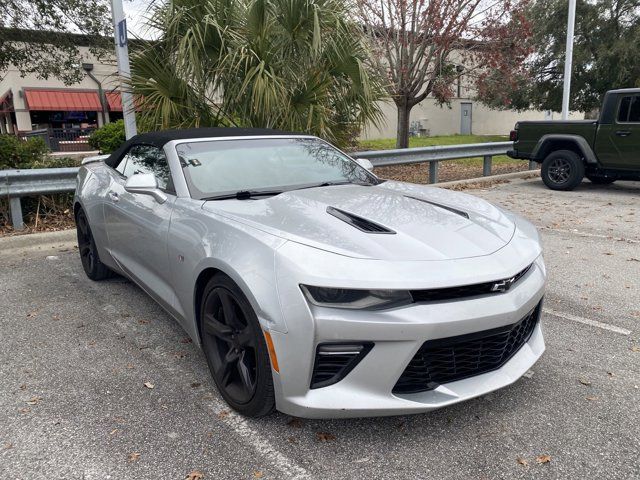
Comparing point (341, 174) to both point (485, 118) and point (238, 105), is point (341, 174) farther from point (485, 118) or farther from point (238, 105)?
point (485, 118)

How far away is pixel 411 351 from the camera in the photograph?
2.21 m

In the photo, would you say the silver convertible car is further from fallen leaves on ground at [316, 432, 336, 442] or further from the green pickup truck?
→ the green pickup truck

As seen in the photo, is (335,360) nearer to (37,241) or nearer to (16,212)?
(37,241)

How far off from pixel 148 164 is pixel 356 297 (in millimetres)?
2343

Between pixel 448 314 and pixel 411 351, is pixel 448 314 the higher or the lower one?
the higher one

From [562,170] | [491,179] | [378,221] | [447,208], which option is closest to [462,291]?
[378,221]

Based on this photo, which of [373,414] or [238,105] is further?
[238,105]

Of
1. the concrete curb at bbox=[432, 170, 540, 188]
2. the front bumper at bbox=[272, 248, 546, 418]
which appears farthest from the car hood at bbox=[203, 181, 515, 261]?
the concrete curb at bbox=[432, 170, 540, 188]

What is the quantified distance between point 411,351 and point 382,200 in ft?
4.08

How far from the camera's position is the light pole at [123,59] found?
22.2 feet

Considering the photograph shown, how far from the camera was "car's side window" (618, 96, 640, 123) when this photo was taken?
8.92m

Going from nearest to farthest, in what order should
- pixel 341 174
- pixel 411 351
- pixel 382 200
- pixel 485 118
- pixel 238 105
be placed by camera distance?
1. pixel 411 351
2. pixel 382 200
3. pixel 341 174
4. pixel 238 105
5. pixel 485 118

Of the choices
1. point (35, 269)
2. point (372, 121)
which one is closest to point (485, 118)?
point (372, 121)

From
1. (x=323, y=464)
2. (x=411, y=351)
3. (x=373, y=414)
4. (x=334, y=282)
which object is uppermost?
(x=334, y=282)
